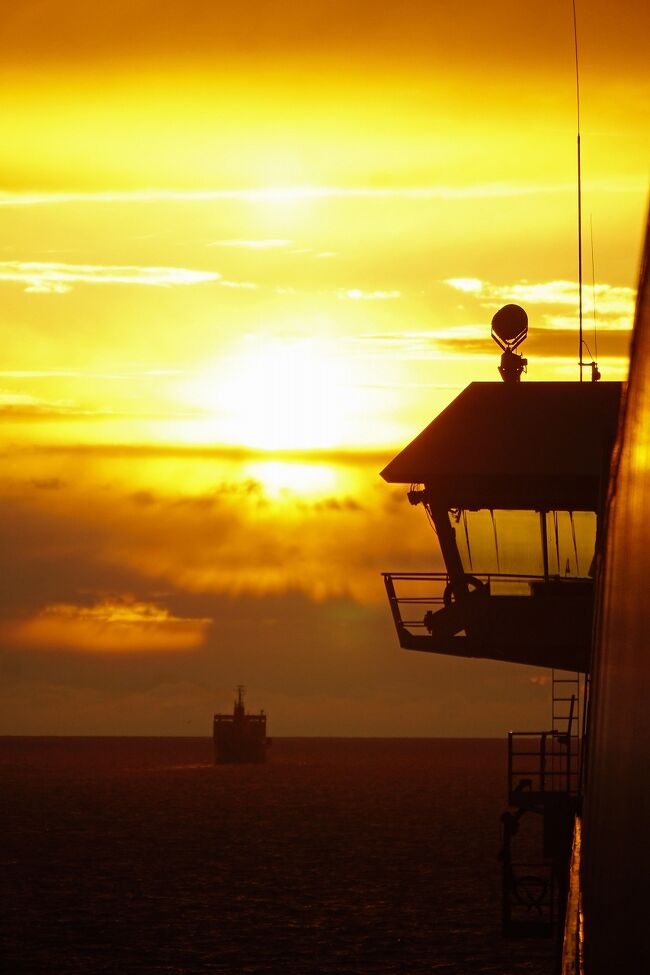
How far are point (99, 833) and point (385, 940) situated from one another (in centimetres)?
7151

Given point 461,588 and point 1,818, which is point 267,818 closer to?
point 1,818

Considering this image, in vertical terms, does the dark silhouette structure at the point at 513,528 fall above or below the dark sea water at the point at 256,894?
above

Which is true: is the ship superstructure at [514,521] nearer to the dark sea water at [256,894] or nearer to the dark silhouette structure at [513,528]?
the dark silhouette structure at [513,528]

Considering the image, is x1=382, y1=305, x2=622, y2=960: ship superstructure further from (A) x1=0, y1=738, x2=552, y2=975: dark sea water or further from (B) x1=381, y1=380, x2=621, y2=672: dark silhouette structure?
(A) x1=0, y1=738, x2=552, y2=975: dark sea water

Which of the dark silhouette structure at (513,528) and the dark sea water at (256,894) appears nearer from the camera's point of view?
the dark silhouette structure at (513,528)

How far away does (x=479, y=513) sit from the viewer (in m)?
28.7

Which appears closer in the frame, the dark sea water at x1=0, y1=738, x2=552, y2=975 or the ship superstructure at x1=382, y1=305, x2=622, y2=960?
the ship superstructure at x1=382, y1=305, x2=622, y2=960

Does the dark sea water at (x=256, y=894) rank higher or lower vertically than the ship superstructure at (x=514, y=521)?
lower

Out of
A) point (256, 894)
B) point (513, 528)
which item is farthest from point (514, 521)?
point (256, 894)

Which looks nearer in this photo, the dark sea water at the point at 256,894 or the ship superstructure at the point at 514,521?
the ship superstructure at the point at 514,521

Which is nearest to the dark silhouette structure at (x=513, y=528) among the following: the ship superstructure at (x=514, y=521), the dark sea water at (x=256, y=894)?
the ship superstructure at (x=514, y=521)

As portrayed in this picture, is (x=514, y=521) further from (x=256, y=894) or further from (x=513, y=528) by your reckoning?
(x=256, y=894)

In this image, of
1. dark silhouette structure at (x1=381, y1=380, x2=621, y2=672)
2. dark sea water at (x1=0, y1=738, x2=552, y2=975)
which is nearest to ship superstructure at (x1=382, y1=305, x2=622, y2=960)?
dark silhouette structure at (x1=381, y1=380, x2=621, y2=672)

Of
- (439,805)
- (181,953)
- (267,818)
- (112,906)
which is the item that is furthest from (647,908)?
(439,805)
